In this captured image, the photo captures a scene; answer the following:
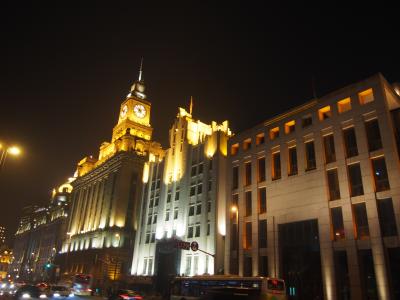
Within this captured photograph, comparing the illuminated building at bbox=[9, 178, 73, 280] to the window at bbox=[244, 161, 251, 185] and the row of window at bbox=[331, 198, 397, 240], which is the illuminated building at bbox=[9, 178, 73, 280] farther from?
the row of window at bbox=[331, 198, 397, 240]

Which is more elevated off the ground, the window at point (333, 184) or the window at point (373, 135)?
the window at point (373, 135)

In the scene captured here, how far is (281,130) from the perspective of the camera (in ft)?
144

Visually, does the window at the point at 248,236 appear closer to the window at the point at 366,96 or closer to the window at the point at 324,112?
the window at the point at 324,112

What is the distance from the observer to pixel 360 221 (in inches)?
1293

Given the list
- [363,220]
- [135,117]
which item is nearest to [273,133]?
[363,220]

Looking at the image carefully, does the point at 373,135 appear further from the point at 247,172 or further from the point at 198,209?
the point at 198,209

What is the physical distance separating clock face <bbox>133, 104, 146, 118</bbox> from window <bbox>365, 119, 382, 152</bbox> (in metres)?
88.8

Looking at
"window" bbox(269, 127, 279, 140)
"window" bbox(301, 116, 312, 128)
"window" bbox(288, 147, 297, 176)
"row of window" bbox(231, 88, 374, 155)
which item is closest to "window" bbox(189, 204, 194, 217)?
"row of window" bbox(231, 88, 374, 155)

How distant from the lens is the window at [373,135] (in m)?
33.8

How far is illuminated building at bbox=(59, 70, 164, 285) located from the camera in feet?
266

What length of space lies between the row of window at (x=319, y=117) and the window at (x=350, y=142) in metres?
2.44

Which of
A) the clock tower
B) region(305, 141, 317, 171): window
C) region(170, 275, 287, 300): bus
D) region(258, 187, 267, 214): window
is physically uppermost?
the clock tower

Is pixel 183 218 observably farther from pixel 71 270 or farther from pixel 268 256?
pixel 71 270

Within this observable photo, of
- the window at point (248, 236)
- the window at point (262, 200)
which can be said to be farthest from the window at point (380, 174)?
the window at point (248, 236)
